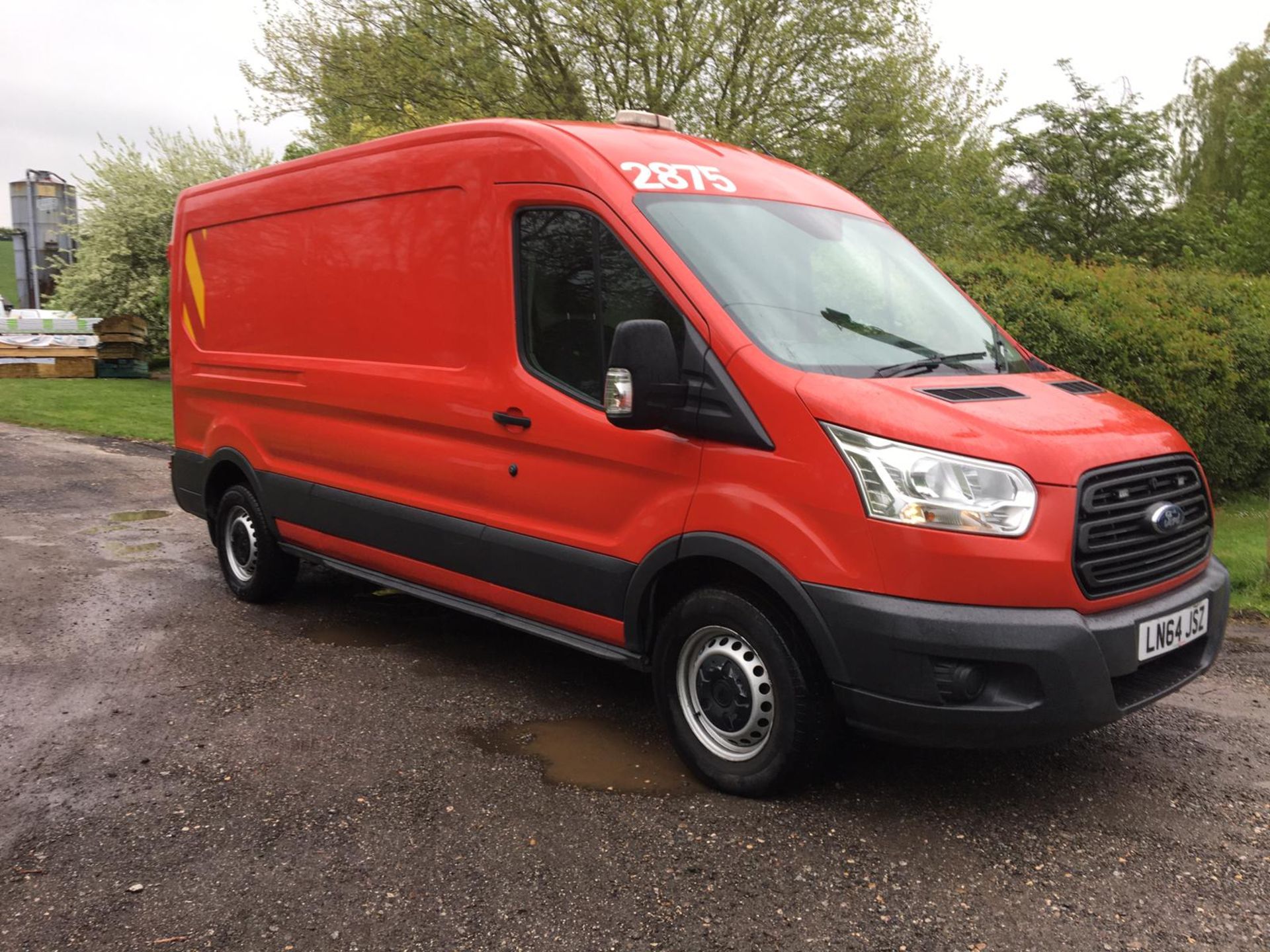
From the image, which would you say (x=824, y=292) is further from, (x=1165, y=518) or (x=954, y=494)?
(x=1165, y=518)

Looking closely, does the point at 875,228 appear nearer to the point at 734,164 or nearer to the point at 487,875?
the point at 734,164

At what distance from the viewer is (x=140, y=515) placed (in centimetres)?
950

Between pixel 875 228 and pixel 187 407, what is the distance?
444 cm

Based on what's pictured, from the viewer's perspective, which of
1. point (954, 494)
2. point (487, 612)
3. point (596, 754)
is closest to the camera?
point (954, 494)

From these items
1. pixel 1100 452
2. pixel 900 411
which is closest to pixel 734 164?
pixel 900 411

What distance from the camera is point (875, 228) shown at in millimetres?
4965

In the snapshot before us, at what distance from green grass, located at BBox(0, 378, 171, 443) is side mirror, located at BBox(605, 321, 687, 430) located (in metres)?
11.7

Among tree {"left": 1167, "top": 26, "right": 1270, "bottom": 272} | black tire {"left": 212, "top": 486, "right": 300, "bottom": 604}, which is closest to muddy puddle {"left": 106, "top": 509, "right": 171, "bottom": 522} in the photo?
black tire {"left": 212, "top": 486, "right": 300, "bottom": 604}

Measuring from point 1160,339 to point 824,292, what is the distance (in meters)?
6.39

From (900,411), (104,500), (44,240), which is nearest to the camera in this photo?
(900,411)

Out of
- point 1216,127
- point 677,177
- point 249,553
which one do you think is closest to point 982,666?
point 677,177

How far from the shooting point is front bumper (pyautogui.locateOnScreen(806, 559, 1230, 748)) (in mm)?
3363

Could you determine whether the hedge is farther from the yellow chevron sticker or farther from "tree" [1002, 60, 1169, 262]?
"tree" [1002, 60, 1169, 262]

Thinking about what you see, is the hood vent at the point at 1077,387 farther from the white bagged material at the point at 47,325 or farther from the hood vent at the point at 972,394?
the white bagged material at the point at 47,325
